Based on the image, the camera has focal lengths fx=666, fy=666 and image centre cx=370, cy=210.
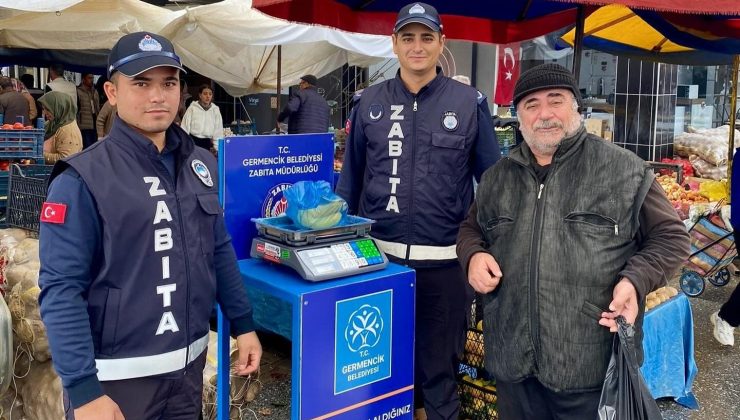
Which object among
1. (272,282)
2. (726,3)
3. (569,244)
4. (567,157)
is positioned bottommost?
(272,282)

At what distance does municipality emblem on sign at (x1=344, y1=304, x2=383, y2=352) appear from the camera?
285 centimetres

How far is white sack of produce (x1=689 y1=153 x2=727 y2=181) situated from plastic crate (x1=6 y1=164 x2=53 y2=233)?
1184 cm

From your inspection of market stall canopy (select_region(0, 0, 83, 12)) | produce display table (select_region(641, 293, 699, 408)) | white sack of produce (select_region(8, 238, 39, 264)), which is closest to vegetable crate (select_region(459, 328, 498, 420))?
produce display table (select_region(641, 293, 699, 408))

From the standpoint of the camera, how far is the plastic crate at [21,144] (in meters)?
6.45

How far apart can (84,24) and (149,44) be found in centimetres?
701

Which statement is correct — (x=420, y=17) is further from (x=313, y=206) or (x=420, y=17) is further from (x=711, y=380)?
(x=711, y=380)

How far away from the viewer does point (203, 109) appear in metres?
10.5

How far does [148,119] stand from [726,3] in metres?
2.21

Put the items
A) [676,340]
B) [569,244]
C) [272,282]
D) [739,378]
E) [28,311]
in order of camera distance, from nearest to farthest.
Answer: [569,244]
[272,282]
[28,311]
[676,340]
[739,378]

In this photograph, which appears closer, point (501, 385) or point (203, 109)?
point (501, 385)

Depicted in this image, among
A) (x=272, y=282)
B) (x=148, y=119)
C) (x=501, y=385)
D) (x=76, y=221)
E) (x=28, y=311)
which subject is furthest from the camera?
(x=28, y=311)

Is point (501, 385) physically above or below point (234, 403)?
above

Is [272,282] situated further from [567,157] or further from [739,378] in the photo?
[739,378]

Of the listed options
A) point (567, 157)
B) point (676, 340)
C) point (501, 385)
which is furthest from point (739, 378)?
point (567, 157)
